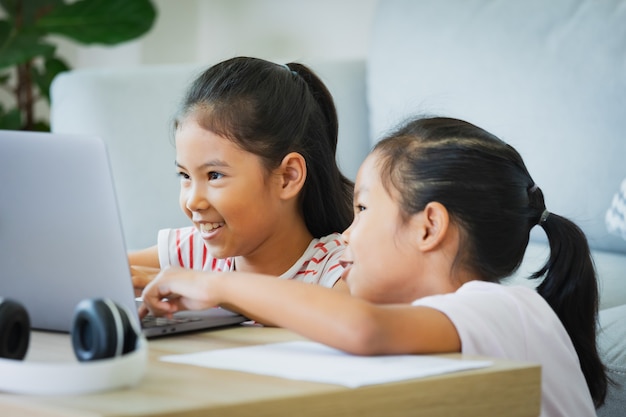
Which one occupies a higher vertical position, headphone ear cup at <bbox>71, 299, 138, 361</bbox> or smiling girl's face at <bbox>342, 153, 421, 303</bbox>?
headphone ear cup at <bbox>71, 299, 138, 361</bbox>

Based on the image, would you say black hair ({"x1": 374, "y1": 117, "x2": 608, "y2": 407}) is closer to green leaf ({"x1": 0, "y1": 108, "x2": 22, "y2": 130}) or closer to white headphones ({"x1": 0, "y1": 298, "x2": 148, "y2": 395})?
white headphones ({"x1": 0, "y1": 298, "x2": 148, "y2": 395})

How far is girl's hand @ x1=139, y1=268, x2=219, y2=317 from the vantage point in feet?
3.35

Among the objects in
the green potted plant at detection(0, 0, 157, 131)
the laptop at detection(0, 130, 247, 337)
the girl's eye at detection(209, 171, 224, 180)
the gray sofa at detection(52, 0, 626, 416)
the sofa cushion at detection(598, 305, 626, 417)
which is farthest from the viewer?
the green potted plant at detection(0, 0, 157, 131)

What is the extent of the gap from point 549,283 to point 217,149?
514mm

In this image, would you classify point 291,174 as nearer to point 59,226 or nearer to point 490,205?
point 490,205

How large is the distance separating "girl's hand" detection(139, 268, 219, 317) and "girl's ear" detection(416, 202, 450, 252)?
265mm

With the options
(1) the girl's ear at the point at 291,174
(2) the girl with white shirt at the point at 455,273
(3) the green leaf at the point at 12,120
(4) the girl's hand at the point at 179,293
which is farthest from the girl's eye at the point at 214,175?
(3) the green leaf at the point at 12,120

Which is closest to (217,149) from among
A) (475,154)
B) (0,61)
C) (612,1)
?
(475,154)

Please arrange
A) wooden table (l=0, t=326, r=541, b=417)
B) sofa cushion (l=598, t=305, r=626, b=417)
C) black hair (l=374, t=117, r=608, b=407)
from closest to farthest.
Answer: wooden table (l=0, t=326, r=541, b=417)
black hair (l=374, t=117, r=608, b=407)
sofa cushion (l=598, t=305, r=626, b=417)

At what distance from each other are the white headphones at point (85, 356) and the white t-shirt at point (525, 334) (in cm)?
32

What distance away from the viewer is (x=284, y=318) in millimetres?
932

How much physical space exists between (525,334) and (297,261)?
0.62 m

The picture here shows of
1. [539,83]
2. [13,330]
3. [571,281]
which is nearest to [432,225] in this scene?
[571,281]

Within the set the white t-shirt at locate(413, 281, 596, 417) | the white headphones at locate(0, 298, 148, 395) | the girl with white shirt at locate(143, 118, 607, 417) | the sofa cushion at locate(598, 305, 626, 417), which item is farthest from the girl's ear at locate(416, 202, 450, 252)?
the white headphones at locate(0, 298, 148, 395)
